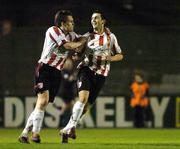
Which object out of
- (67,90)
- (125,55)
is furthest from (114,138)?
(125,55)

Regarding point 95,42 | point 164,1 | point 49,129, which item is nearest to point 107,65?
point 95,42

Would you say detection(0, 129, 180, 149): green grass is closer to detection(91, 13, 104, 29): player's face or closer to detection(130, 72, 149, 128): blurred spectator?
detection(130, 72, 149, 128): blurred spectator

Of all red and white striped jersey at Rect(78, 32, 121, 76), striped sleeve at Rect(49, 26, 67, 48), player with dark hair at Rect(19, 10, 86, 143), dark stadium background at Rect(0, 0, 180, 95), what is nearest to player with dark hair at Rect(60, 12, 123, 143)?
red and white striped jersey at Rect(78, 32, 121, 76)

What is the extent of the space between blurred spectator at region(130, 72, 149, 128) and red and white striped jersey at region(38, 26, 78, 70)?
7.97m

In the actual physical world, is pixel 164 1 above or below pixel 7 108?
above

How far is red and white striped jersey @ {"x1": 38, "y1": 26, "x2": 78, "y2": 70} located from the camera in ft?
47.1

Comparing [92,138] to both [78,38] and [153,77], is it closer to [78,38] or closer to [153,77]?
[78,38]

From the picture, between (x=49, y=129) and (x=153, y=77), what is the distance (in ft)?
10.3

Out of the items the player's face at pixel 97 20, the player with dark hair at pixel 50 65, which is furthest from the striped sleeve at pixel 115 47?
the player with dark hair at pixel 50 65

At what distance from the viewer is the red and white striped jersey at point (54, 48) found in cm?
1434

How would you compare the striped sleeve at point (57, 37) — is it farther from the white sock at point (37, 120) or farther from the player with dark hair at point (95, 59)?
the white sock at point (37, 120)

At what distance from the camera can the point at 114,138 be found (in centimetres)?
1753

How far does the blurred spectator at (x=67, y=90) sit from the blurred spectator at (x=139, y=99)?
1.59 metres

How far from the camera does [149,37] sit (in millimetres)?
22531
